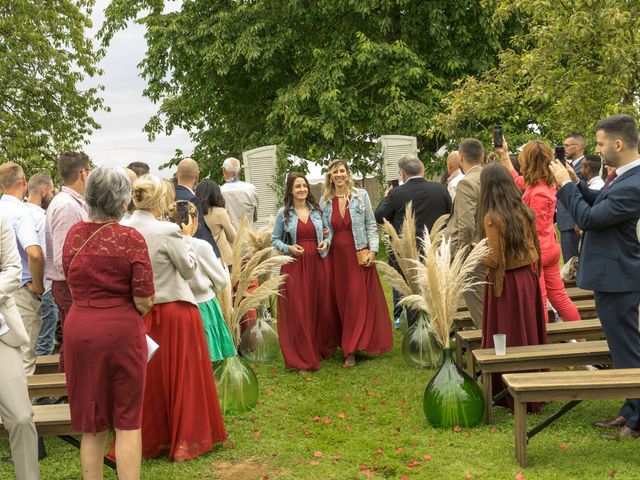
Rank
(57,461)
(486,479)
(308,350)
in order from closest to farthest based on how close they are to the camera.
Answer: (486,479)
(57,461)
(308,350)

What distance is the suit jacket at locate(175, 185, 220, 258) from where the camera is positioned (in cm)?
884

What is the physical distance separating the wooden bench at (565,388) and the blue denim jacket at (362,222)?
3.83 m

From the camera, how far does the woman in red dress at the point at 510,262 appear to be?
6906mm

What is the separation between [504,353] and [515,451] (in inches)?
33.7

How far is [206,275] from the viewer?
6.97 meters

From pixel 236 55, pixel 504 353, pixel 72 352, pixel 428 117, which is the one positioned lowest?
pixel 504 353

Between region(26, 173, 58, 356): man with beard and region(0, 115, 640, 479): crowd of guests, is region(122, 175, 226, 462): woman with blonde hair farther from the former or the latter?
region(26, 173, 58, 356): man with beard

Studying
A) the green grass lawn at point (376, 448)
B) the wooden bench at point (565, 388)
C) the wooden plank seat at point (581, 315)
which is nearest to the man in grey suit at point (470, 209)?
A: the wooden plank seat at point (581, 315)

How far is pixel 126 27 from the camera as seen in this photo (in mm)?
26078

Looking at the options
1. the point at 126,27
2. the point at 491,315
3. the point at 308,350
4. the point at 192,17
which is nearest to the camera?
the point at 491,315

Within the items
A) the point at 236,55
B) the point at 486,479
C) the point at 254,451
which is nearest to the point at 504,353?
the point at 486,479

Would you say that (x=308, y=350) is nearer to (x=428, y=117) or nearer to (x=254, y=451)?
(x=254, y=451)

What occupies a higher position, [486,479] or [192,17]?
[192,17]

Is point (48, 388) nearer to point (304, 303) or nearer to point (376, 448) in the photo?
point (376, 448)
